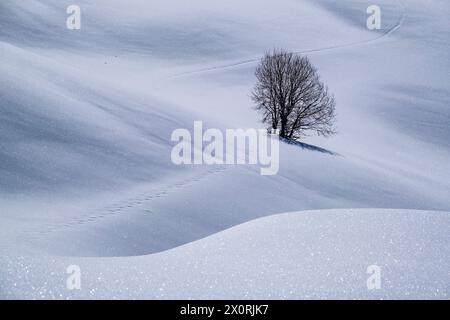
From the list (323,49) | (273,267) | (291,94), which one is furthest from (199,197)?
(323,49)

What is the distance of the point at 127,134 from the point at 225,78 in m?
27.7

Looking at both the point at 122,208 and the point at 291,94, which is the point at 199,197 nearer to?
the point at 122,208

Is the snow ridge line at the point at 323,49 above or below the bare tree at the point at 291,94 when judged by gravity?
above

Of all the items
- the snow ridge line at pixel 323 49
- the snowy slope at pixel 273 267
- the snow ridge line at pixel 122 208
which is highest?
the snow ridge line at pixel 323 49

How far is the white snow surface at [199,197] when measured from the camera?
5.98 meters

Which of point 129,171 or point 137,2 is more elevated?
point 137,2

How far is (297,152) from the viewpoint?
19.5 m

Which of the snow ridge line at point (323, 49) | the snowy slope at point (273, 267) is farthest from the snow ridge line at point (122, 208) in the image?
the snow ridge line at point (323, 49)

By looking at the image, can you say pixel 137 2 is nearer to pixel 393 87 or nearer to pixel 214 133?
pixel 393 87

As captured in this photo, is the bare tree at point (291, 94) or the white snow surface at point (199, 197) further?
the bare tree at point (291, 94)

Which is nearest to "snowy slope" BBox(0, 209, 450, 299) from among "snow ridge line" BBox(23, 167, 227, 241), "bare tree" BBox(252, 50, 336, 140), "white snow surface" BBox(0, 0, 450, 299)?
"white snow surface" BBox(0, 0, 450, 299)

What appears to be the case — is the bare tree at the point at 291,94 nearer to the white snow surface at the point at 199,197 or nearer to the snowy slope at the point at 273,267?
the white snow surface at the point at 199,197
